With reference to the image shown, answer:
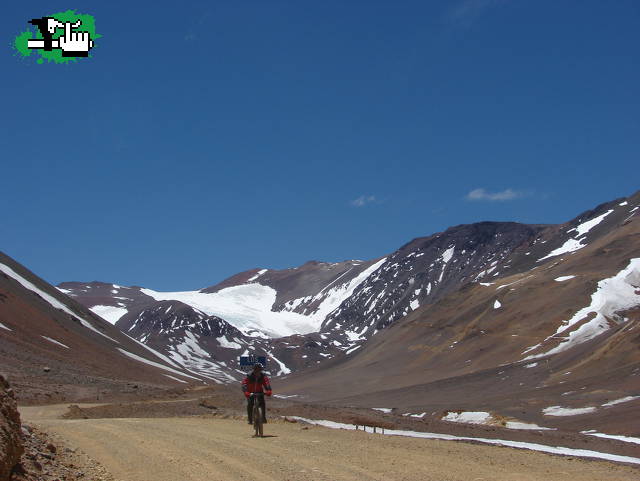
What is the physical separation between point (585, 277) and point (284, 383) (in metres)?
79.1

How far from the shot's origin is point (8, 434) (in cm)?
1034

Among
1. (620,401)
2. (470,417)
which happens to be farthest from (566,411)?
(470,417)

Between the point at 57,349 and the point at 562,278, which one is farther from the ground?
the point at 562,278

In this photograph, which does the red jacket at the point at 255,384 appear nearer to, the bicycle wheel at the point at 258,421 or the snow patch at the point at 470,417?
the bicycle wheel at the point at 258,421

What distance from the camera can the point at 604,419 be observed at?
57.5 metres

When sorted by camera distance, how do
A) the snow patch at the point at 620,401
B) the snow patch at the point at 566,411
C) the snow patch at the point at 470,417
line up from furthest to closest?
the snow patch at the point at 470,417 → the snow patch at the point at 620,401 → the snow patch at the point at 566,411

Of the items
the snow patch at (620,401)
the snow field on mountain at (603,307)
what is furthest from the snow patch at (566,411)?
the snow field on mountain at (603,307)

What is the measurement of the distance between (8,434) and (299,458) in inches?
253

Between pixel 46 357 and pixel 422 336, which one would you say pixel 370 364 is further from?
pixel 46 357

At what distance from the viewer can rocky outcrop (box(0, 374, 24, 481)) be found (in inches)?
384

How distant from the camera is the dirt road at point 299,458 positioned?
13117 mm

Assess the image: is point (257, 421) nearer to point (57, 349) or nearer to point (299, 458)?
point (299, 458)

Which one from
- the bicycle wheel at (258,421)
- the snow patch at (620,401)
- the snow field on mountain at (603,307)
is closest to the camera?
the bicycle wheel at (258,421)

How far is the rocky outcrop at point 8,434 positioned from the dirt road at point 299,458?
2.22 m
